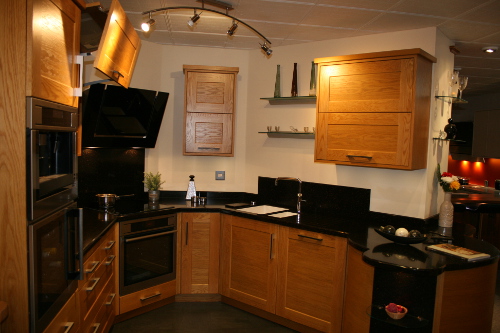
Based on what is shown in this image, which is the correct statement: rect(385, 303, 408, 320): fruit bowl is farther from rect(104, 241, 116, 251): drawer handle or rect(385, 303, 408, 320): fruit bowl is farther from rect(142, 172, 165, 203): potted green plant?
rect(142, 172, 165, 203): potted green plant

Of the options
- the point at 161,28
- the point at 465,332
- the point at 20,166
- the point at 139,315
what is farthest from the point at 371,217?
the point at 20,166

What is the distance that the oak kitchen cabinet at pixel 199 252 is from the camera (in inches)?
150

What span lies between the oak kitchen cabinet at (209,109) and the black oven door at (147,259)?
92 cm

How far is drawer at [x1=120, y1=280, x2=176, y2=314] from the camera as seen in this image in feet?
11.2

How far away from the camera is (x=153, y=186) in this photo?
13.1 ft

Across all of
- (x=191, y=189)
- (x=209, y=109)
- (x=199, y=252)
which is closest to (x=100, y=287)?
(x=199, y=252)

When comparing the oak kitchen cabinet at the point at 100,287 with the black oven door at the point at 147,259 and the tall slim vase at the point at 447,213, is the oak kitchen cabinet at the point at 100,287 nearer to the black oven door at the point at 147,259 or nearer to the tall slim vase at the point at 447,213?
the black oven door at the point at 147,259

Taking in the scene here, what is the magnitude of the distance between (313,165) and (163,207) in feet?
4.82

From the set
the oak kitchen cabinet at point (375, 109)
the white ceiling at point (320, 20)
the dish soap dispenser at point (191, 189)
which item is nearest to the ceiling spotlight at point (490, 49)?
the white ceiling at point (320, 20)

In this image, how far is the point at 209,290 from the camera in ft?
12.7

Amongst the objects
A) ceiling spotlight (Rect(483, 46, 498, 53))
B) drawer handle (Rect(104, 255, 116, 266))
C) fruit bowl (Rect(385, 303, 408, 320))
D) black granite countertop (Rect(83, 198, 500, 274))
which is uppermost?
ceiling spotlight (Rect(483, 46, 498, 53))

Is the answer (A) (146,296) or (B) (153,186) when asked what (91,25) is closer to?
(B) (153,186)

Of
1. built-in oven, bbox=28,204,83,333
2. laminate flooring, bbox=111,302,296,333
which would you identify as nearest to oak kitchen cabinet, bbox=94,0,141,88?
built-in oven, bbox=28,204,83,333

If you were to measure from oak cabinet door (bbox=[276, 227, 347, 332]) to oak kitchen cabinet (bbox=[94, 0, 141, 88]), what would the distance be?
1.74 m
